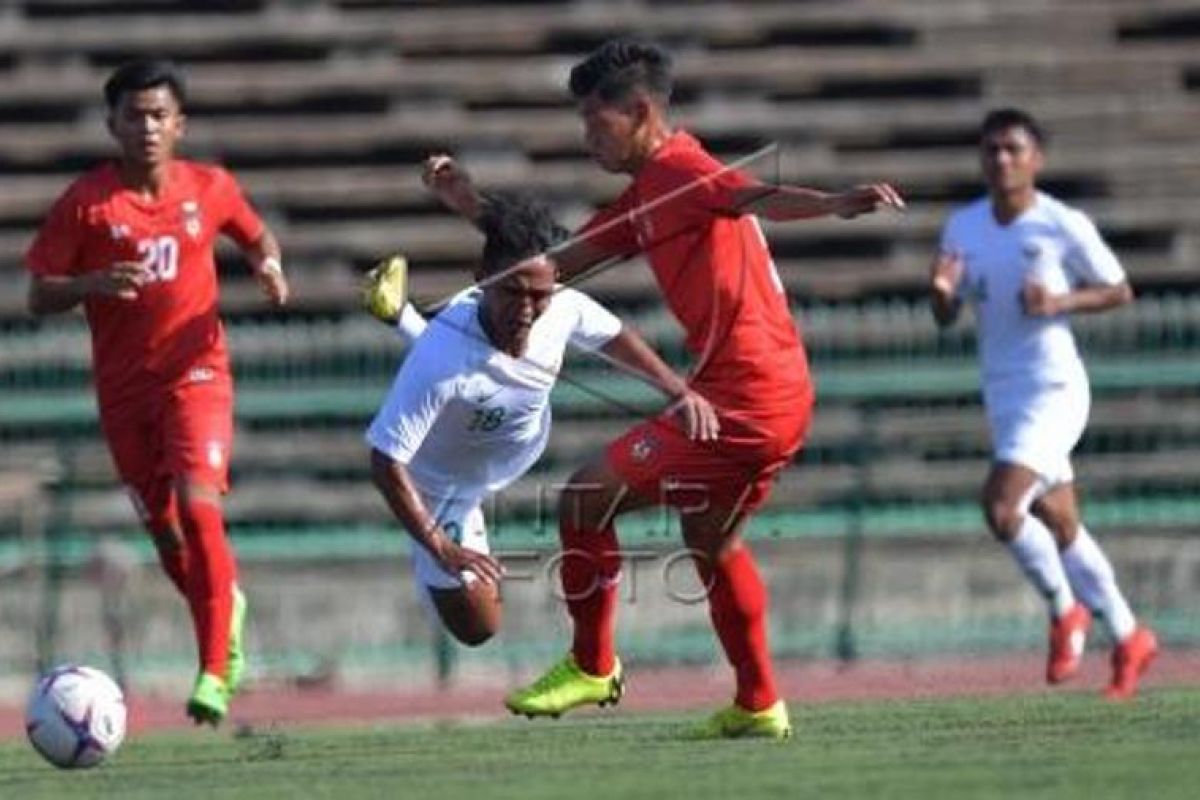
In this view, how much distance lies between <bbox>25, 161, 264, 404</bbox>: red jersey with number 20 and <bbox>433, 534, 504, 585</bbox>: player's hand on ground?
5.62 ft

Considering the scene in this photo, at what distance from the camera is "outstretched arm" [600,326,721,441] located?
1039cm

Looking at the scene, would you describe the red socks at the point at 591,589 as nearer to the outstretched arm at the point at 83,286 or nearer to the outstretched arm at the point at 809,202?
the outstretched arm at the point at 809,202

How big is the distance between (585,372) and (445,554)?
21.3 ft

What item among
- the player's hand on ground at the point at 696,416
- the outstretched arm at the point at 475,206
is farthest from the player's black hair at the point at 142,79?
the player's hand on ground at the point at 696,416

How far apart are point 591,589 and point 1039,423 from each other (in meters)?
2.98

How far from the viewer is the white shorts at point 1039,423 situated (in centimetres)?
1337

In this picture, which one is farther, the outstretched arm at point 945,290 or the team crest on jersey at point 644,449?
the outstretched arm at point 945,290

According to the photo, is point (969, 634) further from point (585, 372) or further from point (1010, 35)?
point (1010, 35)

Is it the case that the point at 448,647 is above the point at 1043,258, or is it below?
below

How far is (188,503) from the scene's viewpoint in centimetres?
1184

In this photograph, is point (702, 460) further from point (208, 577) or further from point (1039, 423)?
point (1039, 423)

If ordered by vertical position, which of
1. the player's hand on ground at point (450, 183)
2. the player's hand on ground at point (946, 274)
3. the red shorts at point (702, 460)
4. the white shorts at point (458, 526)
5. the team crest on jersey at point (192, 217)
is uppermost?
the player's hand on ground at point (450, 183)

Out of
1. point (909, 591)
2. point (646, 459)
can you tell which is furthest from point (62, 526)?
point (646, 459)

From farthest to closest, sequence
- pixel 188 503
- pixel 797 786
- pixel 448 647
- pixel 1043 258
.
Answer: pixel 448 647 < pixel 1043 258 < pixel 188 503 < pixel 797 786
